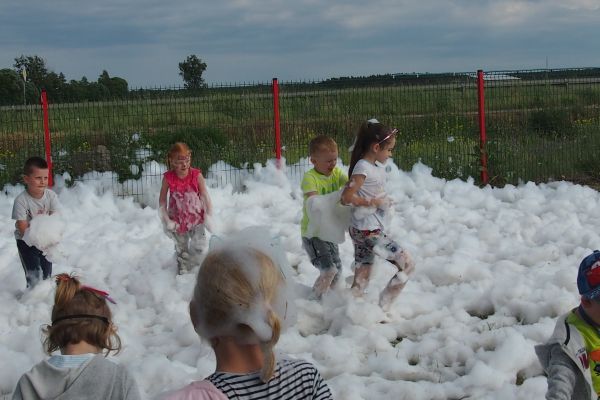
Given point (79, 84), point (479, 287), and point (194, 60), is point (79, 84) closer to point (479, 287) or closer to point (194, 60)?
point (479, 287)

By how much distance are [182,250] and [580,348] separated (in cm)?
525

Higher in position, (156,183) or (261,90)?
(261,90)

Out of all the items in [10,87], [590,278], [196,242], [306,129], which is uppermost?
[10,87]

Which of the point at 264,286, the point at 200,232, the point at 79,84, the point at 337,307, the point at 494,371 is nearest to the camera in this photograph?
the point at 264,286

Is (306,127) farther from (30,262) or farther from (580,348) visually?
(580,348)

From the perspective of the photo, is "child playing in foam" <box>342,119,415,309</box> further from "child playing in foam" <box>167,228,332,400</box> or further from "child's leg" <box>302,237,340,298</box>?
"child playing in foam" <box>167,228,332,400</box>

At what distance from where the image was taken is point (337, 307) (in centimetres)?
660

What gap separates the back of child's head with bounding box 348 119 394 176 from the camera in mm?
6344

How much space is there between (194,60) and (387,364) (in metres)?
34.6

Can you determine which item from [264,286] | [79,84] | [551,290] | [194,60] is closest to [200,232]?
[551,290]

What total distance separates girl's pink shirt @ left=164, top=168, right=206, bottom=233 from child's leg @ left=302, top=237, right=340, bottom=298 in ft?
5.17

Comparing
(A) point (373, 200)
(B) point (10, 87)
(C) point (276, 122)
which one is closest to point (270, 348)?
(A) point (373, 200)

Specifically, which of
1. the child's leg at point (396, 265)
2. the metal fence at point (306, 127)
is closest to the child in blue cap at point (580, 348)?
the child's leg at point (396, 265)

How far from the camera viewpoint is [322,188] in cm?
670
